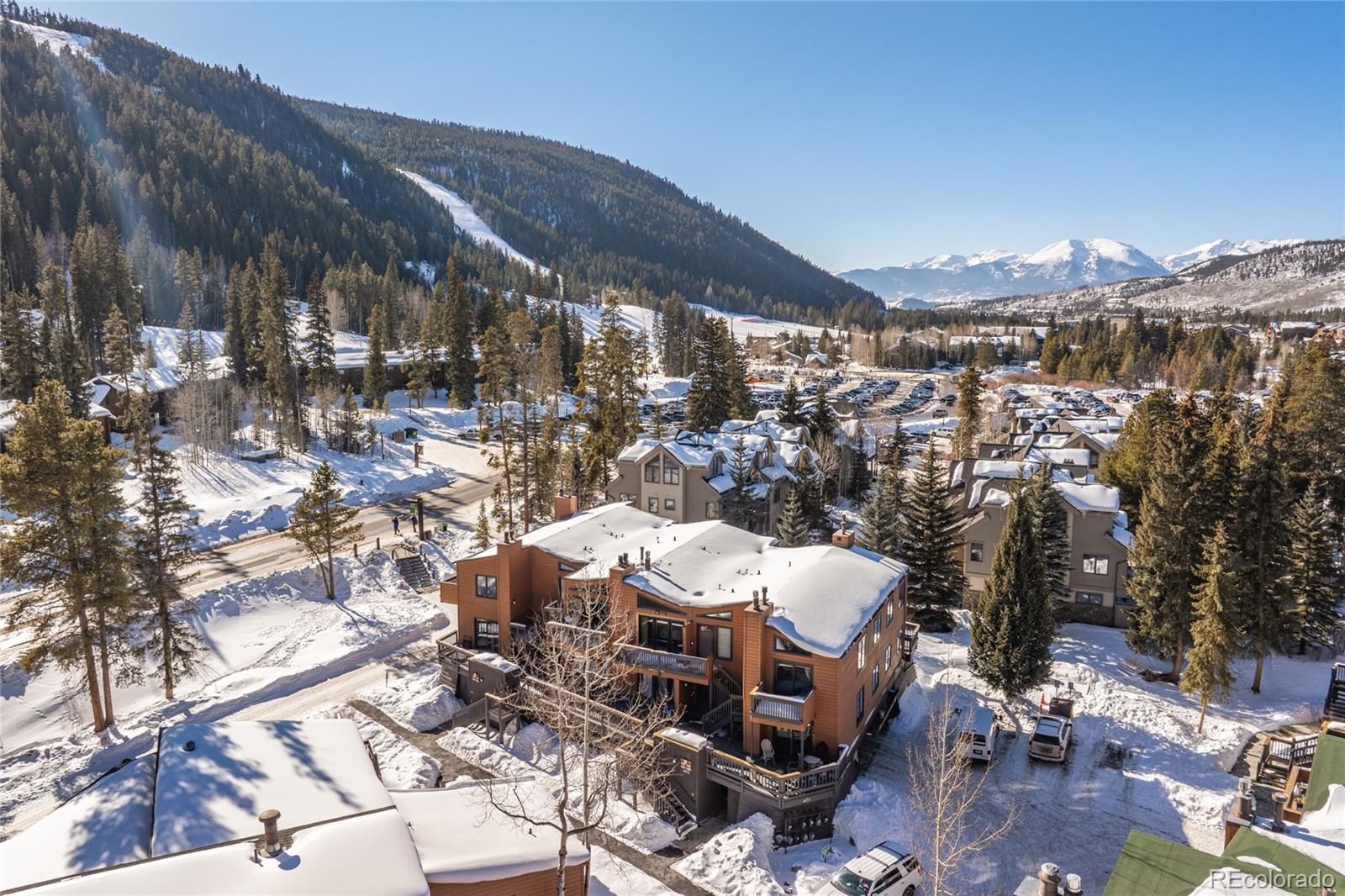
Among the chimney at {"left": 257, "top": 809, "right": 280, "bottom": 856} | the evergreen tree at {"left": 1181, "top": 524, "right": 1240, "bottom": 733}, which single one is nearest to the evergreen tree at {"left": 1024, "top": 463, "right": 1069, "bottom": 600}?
the evergreen tree at {"left": 1181, "top": 524, "right": 1240, "bottom": 733}

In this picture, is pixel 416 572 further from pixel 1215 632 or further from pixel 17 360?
pixel 17 360

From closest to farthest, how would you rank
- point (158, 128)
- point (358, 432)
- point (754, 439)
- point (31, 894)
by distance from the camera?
point (31, 894), point (754, 439), point (358, 432), point (158, 128)

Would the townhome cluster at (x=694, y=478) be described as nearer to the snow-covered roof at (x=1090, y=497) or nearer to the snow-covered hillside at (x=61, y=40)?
the snow-covered roof at (x=1090, y=497)

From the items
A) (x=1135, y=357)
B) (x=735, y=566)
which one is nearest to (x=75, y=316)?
(x=735, y=566)

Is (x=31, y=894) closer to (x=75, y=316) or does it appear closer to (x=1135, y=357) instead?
(x=75, y=316)

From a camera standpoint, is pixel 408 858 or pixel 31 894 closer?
pixel 31 894

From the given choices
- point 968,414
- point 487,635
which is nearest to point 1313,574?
point 487,635

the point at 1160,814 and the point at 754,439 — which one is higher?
the point at 754,439
